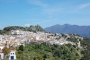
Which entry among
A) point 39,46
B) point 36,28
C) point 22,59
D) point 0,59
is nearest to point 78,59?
point 39,46

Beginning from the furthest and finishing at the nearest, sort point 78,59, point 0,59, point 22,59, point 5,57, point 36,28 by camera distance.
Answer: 1. point 36,28
2. point 78,59
3. point 22,59
4. point 5,57
5. point 0,59

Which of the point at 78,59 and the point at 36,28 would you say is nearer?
the point at 78,59

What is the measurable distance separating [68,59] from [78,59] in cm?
232

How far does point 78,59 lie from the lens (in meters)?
Result: 36.5

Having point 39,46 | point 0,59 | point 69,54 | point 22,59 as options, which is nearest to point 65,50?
point 69,54

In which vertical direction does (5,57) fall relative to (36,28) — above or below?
below

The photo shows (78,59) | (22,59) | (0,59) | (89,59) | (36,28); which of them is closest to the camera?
(0,59)

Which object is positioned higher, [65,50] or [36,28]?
[36,28]

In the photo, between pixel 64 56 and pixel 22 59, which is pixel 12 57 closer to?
pixel 22 59

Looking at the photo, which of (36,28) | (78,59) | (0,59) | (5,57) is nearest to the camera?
(0,59)

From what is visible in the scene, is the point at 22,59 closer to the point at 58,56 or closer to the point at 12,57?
the point at 12,57

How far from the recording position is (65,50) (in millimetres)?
37812

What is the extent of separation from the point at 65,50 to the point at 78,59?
2.59m

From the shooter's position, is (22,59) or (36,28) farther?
(36,28)
